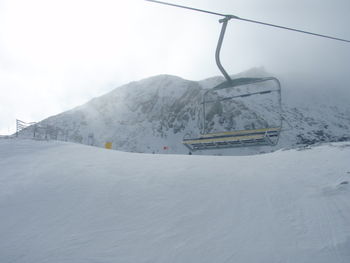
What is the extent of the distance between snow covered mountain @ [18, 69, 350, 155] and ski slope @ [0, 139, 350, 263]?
6105 cm

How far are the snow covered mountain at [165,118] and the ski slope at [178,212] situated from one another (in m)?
61.1

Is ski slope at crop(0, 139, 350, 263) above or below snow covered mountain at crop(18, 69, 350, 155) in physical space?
below

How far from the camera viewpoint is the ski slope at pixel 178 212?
471 cm

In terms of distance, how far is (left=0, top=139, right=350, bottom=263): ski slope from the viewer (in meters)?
4.71

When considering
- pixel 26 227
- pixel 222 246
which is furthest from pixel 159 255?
pixel 26 227

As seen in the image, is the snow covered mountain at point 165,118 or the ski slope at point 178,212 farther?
the snow covered mountain at point 165,118

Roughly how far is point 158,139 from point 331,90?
3908 inches

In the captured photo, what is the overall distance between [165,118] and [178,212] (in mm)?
86527

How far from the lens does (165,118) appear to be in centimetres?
9244

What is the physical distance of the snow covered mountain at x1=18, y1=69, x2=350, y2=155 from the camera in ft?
255

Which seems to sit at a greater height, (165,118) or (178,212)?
(165,118)

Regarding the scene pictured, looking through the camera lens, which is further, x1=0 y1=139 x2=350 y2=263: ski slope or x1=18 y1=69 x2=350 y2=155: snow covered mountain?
x1=18 y1=69 x2=350 y2=155: snow covered mountain

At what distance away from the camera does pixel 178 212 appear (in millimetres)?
6160

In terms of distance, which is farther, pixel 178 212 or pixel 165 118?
pixel 165 118
